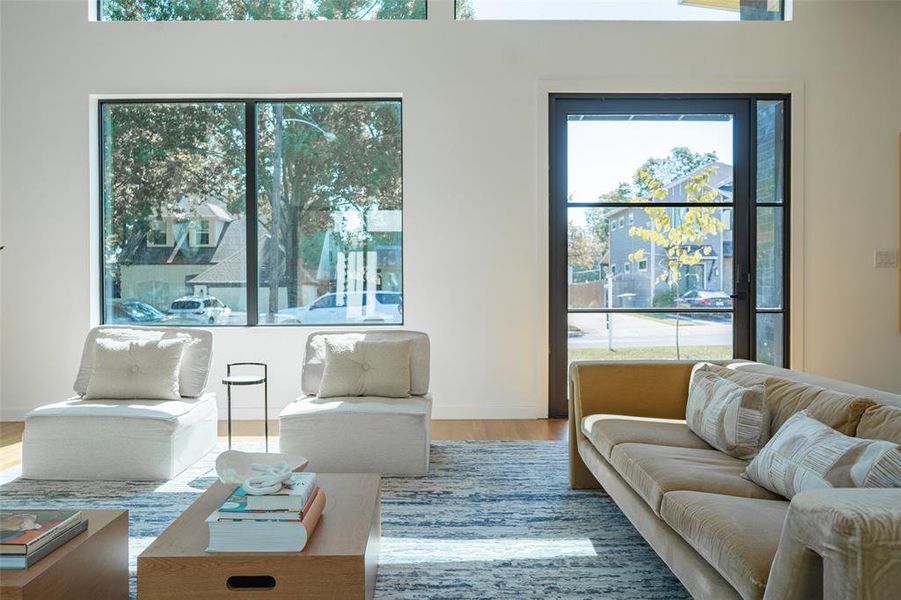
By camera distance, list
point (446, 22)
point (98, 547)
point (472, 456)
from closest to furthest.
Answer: point (98, 547), point (472, 456), point (446, 22)

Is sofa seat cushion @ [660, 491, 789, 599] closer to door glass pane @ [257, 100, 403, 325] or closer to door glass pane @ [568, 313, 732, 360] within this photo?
door glass pane @ [568, 313, 732, 360]

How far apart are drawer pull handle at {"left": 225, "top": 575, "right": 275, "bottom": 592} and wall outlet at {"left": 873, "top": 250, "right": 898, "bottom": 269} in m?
5.54

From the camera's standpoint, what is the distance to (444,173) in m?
5.56

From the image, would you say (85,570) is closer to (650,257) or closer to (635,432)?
(635,432)

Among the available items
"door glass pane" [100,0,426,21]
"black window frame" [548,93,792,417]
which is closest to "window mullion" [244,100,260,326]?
"door glass pane" [100,0,426,21]

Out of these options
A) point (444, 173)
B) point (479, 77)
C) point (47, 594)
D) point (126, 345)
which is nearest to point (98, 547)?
point (47, 594)

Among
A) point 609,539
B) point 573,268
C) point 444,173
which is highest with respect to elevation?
point 444,173

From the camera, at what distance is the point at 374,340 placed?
175 inches

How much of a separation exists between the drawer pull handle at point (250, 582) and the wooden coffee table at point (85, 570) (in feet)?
1.44

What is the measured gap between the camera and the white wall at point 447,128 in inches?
218

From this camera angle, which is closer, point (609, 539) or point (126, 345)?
point (609, 539)

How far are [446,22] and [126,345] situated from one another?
11.4 ft

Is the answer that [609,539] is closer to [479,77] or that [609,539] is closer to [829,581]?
[829,581]

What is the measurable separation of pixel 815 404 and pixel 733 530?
2.95 ft
